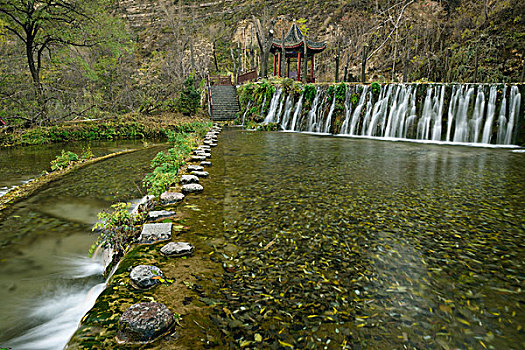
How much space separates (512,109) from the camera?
1071 centimetres

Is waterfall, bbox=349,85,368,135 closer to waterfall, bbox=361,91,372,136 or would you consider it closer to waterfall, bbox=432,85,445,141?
waterfall, bbox=361,91,372,136

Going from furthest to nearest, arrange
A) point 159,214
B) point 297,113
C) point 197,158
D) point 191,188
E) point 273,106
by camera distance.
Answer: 1. point 273,106
2. point 297,113
3. point 197,158
4. point 191,188
5. point 159,214

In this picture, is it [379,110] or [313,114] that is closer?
[379,110]

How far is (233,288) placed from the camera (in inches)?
84.0

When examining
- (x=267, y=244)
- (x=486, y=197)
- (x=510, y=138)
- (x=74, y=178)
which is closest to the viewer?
(x=267, y=244)

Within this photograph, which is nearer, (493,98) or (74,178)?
(74,178)

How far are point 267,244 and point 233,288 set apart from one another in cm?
75

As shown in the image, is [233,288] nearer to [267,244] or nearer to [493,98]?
[267,244]

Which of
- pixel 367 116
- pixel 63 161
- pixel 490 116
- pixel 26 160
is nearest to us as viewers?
pixel 63 161

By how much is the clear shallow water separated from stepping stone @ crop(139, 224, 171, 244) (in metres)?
0.67

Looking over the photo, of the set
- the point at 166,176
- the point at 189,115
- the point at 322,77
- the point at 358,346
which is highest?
the point at 322,77

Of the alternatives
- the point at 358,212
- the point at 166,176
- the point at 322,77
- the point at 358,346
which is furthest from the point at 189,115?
the point at 322,77

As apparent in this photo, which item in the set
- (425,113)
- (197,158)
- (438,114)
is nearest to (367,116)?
(425,113)

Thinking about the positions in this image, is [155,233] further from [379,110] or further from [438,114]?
[379,110]
